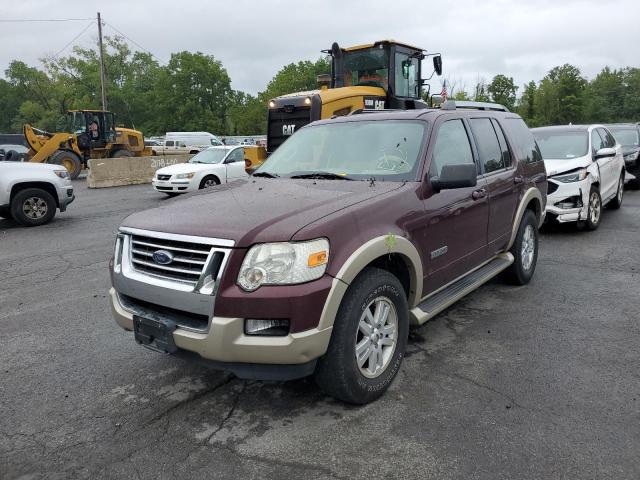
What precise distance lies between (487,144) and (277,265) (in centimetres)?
294

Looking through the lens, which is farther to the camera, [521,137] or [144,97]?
[144,97]

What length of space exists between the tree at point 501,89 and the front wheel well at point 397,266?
2007 inches

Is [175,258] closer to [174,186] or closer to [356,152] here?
[356,152]

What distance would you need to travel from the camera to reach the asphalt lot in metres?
2.66

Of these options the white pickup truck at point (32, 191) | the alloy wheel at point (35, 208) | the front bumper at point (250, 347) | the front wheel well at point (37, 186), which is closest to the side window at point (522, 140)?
the front bumper at point (250, 347)

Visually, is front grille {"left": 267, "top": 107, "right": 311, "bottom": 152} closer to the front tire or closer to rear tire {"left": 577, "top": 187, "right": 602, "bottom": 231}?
rear tire {"left": 577, "top": 187, "right": 602, "bottom": 231}

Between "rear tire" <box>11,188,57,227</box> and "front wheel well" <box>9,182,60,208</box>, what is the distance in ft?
0.19

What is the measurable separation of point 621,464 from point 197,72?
7292cm

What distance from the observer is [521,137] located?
18.3 ft

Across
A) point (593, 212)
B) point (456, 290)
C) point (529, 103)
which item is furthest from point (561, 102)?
point (456, 290)

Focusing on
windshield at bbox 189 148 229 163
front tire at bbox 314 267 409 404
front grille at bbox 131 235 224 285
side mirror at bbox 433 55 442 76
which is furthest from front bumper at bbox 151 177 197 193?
front tire at bbox 314 267 409 404

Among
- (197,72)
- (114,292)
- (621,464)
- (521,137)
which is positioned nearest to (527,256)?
(521,137)

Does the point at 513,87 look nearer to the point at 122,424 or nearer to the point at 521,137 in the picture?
the point at 521,137

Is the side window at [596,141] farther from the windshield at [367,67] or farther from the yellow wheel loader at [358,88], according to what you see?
the windshield at [367,67]
